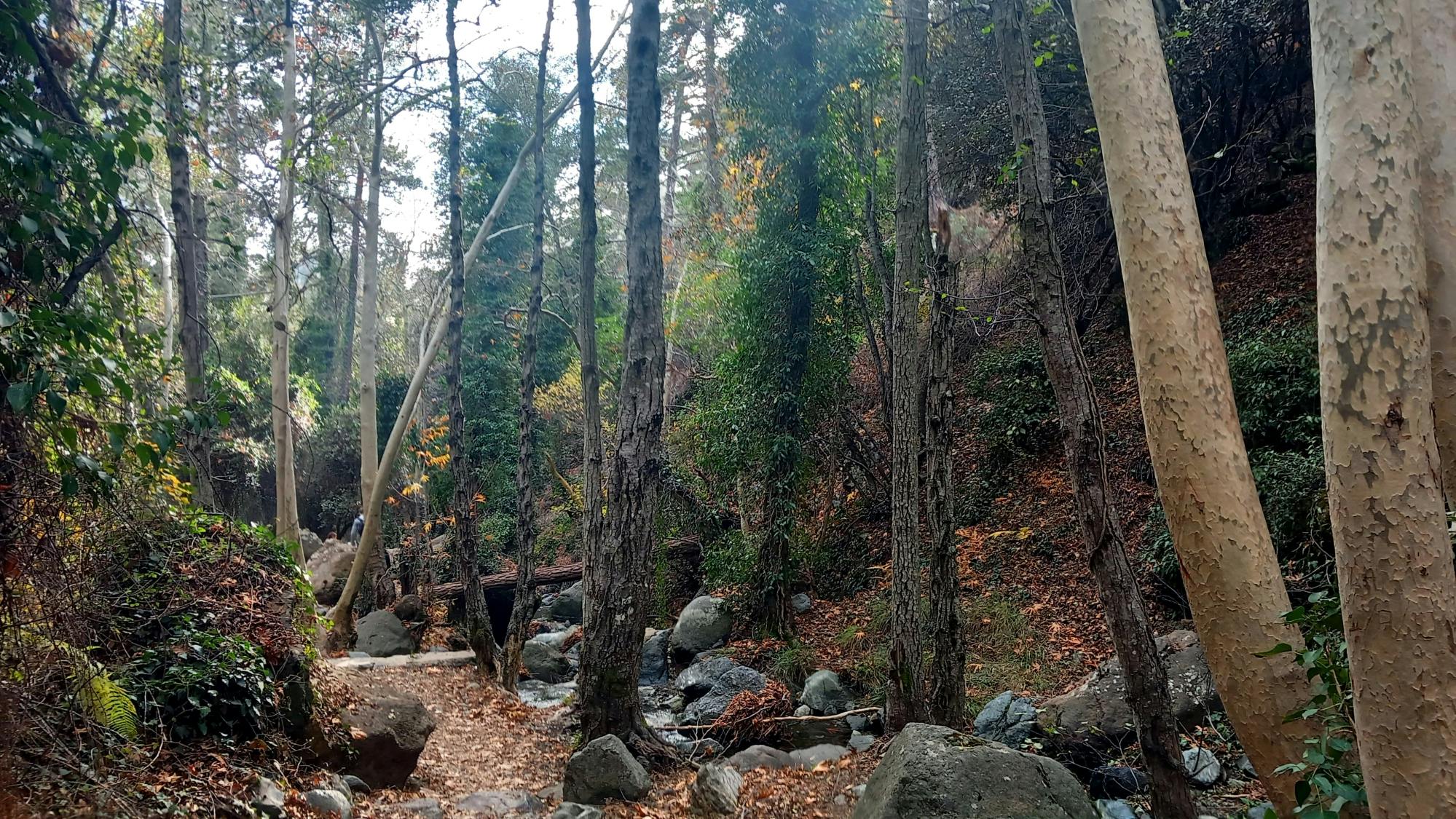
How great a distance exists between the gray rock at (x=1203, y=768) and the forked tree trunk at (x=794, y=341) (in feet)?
19.9

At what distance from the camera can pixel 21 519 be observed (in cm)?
324

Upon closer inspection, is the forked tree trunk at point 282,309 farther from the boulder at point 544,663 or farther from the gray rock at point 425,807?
the gray rock at point 425,807

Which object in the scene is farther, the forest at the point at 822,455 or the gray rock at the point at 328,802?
the gray rock at the point at 328,802

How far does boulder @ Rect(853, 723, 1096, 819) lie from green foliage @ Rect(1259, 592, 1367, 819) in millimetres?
1371

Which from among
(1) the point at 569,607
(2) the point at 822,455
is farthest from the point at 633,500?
(1) the point at 569,607

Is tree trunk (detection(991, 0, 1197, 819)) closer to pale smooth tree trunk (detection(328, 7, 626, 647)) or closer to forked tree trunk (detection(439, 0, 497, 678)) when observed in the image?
pale smooth tree trunk (detection(328, 7, 626, 647))

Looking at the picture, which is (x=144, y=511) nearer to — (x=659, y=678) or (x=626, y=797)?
(x=626, y=797)

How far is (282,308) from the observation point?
12.0m

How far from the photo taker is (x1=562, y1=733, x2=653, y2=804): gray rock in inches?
230

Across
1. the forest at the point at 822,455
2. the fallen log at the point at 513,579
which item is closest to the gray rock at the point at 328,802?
the forest at the point at 822,455

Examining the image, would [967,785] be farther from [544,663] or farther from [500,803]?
[544,663]

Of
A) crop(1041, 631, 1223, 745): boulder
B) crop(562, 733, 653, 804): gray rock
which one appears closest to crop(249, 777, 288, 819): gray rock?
crop(562, 733, 653, 804): gray rock

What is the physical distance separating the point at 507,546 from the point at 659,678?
328 inches

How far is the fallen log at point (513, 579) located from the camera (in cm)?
1341
